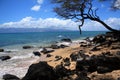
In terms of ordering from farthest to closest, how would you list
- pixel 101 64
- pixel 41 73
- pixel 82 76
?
pixel 101 64
pixel 41 73
pixel 82 76

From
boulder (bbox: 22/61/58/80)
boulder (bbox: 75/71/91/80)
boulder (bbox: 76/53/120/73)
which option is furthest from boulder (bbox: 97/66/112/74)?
boulder (bbox: 22/61/58/80)

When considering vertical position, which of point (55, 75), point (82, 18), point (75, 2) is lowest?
point (55, 75)

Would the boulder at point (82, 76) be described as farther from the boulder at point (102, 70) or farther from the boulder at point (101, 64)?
the boulder at point (102, 70)

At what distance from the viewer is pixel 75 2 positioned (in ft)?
90.2

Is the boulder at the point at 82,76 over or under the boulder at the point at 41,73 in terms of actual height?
under

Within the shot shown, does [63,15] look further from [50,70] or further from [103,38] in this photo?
[50,70]

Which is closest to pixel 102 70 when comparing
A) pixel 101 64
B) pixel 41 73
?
pixel 101 64

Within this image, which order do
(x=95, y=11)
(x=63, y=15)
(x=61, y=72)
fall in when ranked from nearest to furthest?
(x=61, y=72)
(x=95, y=11)
(x=63, y=15)

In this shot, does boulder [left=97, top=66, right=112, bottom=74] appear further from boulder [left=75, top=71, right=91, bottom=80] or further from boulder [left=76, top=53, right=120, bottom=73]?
boulder [left=75, top=71, right=91, bottom=80]

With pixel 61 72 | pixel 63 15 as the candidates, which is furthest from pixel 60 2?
pixel 61 72

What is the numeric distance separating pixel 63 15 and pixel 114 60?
16848 millimetres

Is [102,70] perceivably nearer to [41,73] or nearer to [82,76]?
[82,76]

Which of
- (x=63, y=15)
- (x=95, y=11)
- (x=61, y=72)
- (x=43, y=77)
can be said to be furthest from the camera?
(x=63, y=15)

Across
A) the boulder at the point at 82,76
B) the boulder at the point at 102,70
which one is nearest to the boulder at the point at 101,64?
the boulder at the point at 102,70
